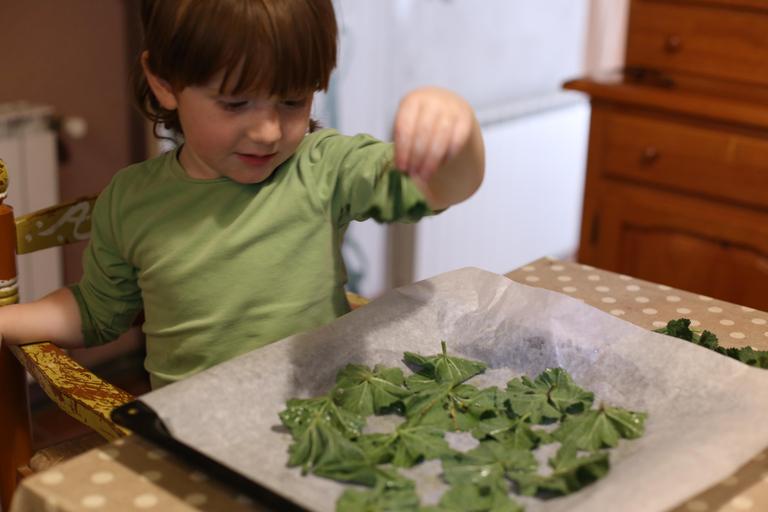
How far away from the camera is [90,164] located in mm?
1950

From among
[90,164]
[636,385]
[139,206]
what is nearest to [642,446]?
[636,385]

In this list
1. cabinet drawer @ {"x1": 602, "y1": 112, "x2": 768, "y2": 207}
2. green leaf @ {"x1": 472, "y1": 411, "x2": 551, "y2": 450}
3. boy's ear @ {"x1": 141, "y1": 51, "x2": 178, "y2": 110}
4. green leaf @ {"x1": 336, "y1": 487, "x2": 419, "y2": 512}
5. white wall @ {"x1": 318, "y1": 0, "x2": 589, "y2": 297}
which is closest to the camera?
green leaf @ {"x1": 336, "y1": 487, "x2": 419, "y2": 512}

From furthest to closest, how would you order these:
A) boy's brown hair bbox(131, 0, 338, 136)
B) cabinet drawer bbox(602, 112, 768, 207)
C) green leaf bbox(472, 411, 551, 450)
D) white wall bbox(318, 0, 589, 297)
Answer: white wall bbox(318, 0, 589, 297) < cabinet drawer bbox(602, 112, 768, 207) < boy's brown hair bbox(131, 0, 338, 136) < green leaf bbox(472, 411, 551, 450)

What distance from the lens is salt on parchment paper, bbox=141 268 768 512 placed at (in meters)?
0.55

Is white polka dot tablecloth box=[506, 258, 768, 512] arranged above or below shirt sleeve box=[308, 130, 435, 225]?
below

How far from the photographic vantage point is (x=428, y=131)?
65 centimetres

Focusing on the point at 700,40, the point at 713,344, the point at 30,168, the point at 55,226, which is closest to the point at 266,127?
the point at 55,226

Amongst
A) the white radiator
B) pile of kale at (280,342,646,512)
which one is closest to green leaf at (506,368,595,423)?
pile of kale at (280,342,646,512)

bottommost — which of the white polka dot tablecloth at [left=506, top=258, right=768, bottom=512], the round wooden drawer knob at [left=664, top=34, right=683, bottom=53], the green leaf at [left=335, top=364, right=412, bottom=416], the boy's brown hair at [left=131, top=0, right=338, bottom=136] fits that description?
the white polka dot tablecloth at [left=506, top=258, right=768, bottom=512]

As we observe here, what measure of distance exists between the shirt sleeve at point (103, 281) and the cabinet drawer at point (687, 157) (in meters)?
1.32

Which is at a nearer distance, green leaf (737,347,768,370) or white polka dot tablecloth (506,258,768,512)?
green leaf (737,347,768,370)

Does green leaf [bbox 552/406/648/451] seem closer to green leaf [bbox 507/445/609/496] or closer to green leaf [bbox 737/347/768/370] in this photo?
green leaf [bbox 507/445/609/496]

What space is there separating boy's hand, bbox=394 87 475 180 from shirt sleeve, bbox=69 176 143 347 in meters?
0.44

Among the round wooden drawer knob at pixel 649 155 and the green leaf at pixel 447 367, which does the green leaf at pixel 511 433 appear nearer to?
the green leaf at pixel 447 367
